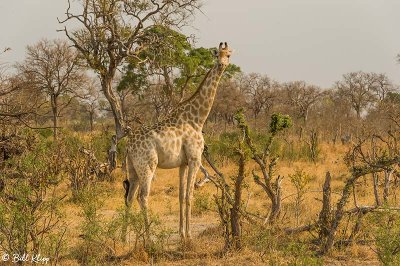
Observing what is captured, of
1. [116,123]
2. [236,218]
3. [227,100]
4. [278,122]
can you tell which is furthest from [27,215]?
[227,100]

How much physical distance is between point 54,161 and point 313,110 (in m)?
36.5

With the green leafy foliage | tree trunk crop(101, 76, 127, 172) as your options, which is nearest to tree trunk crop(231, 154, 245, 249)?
the green leafy foliage

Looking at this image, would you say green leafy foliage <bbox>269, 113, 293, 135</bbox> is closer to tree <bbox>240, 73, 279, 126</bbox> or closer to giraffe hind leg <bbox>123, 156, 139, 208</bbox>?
giraffe hind leg <bbox>123, 156, 139, 208</bbox>

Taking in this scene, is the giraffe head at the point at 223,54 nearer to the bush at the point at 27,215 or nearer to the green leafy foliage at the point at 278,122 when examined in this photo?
the green leafy foliage at the point at 278,122

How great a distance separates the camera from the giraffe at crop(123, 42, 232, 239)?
22.0 ft

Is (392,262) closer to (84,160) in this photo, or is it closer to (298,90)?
(84,160)

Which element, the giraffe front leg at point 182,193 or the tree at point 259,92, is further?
the tree at point 259,92

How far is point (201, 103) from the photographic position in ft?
23.9

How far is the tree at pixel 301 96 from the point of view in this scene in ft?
131

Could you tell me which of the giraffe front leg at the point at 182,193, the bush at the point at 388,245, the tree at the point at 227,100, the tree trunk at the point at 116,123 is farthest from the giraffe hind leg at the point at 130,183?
the tree at the point at 227,100

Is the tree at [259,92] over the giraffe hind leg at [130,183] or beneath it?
over

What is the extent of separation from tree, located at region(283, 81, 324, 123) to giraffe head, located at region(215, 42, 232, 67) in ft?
105

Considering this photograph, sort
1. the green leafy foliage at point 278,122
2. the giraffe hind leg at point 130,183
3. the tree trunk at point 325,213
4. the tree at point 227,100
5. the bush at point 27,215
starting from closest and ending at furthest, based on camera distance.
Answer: the bush at point 27,215 < the tree trunk at point 325,213 < the giraffe hind leg at point 130,183 < the green leafy foliage at point 278,122 < the tree at point 227,100

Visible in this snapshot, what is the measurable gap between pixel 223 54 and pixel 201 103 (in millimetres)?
772
